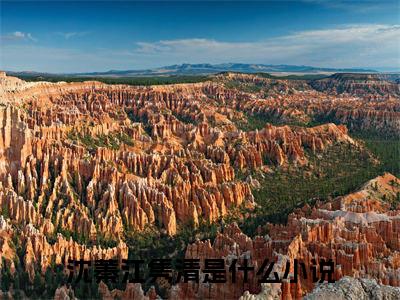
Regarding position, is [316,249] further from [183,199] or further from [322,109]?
[322,109]

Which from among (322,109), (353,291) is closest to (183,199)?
(353,291)

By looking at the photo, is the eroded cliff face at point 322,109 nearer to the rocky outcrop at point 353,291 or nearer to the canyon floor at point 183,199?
the canyon floor at point 183,199

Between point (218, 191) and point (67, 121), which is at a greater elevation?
point (67, 121)

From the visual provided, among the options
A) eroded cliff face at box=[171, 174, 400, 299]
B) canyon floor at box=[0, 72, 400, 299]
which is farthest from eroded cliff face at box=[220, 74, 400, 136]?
eroded cliff face at box=[171, 174, 400, 299]

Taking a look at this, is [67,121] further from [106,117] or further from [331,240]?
[331,240]

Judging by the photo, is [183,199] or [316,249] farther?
[183,199]

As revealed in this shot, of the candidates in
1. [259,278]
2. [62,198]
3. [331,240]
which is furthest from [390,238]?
[62,198]
